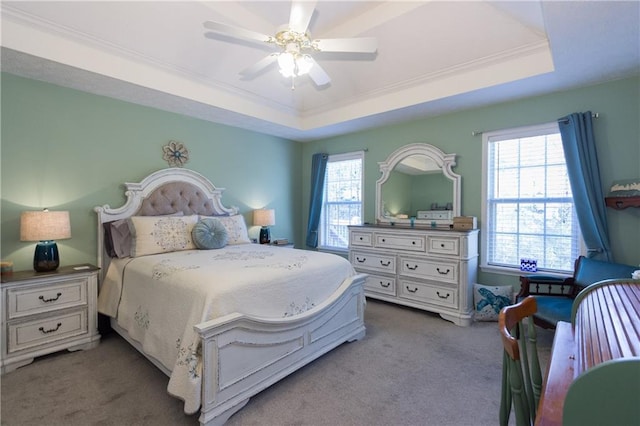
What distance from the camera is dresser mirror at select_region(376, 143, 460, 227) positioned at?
388 centimetres

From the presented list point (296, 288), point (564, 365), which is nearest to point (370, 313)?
point (296, 288)

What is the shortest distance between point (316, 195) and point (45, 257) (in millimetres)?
3493

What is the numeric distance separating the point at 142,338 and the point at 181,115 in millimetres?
2741

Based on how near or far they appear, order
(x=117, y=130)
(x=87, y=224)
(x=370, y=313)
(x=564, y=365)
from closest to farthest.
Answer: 1. (x=564, y=365)
2. (x=87, y=224)
3. (x=117, y=130)
4. (x=370, y=313)

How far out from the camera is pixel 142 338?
2.31 metres

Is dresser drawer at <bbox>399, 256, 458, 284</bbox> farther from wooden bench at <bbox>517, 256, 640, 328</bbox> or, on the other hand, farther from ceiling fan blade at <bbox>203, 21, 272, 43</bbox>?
ceiling fan blade at <bbox>203, 21, 272, 43</bbox>

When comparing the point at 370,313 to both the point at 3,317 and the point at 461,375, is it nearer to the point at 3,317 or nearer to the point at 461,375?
the point at 461,375

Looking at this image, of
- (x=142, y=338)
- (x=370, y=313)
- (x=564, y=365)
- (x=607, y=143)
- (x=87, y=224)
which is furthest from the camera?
(x=370, y=313)

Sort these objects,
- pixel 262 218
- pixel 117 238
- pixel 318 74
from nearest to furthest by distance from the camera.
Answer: pixel 318 74 → pixel 117 238 → pixel 262 218

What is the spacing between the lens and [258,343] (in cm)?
201

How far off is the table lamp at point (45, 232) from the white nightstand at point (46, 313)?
0.34ft

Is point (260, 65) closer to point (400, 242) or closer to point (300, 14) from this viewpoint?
point (300, 14)

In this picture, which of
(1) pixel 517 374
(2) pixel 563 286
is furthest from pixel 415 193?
(1) pixel 517 374

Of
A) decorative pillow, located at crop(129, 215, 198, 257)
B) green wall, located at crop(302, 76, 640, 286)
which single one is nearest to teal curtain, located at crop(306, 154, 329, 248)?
green wall, located at crop(302, 76, 640, 286)
